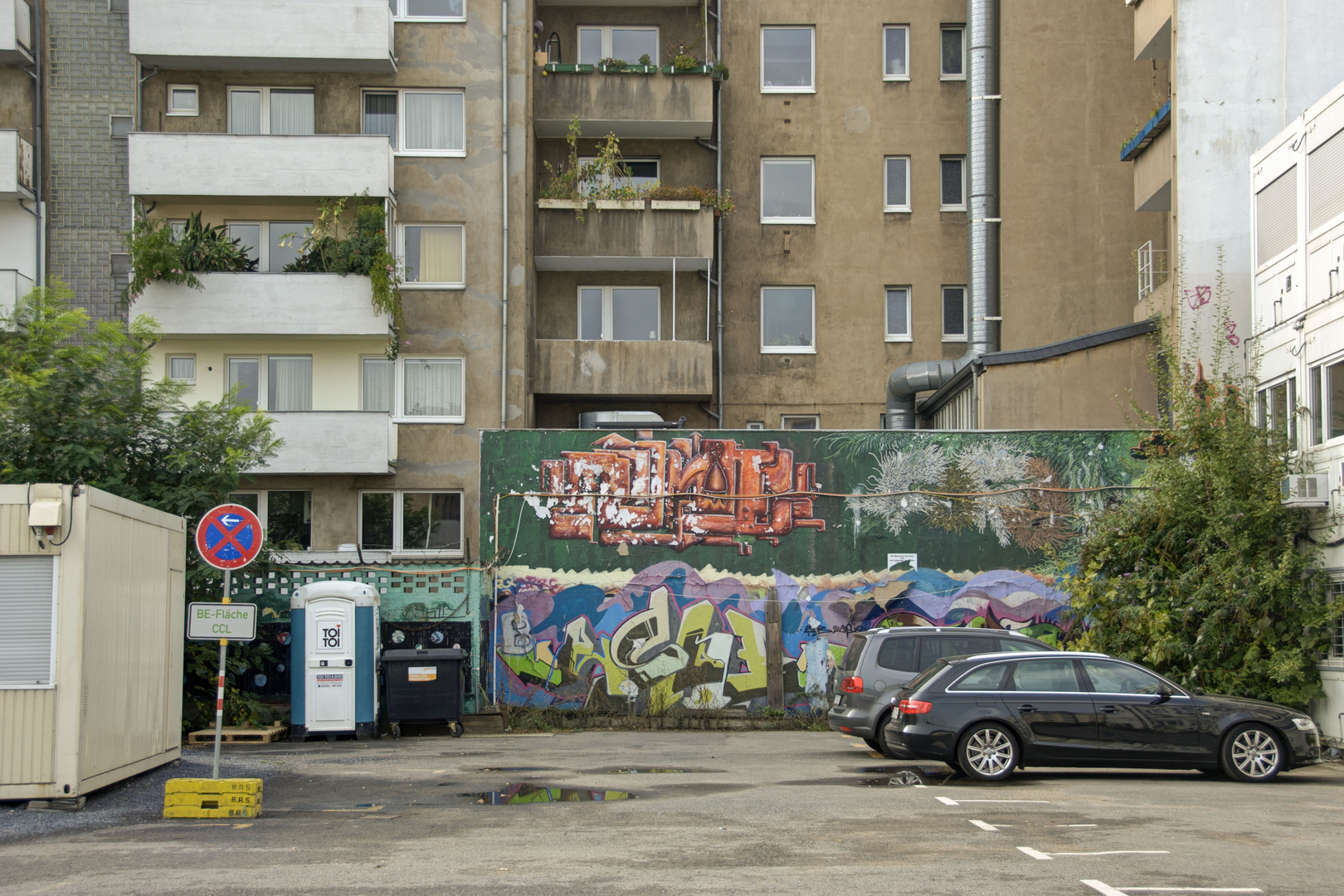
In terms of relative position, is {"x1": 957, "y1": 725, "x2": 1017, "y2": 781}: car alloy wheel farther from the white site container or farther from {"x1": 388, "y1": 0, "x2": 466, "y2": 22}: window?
{"x1": 388, "y1": 0, "x2": 466, "y2": 22}: window

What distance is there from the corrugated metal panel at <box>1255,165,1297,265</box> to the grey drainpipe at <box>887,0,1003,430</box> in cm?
965

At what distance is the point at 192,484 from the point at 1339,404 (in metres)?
15.6

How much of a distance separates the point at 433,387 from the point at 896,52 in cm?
1376

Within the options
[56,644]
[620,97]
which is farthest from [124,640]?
[620,97]

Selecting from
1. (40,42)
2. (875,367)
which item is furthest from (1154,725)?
(40,42)

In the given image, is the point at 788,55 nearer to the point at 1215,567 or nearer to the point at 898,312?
the point at 898,312

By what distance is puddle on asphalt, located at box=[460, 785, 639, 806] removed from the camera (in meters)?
12.8

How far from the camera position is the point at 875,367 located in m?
31.6

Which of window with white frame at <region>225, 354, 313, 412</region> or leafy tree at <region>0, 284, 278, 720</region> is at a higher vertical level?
window with white frame at <region>225, 354, 313, 412</region>

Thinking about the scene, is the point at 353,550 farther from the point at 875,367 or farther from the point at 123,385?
the point at 875,367

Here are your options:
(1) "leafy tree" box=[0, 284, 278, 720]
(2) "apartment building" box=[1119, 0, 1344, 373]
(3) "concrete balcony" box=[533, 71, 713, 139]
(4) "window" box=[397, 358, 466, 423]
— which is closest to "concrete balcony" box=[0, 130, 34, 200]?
(4) "window" box=[397, 358, 466, 423]

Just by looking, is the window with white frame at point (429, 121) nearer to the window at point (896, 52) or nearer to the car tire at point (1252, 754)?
the window at point (896, 52)

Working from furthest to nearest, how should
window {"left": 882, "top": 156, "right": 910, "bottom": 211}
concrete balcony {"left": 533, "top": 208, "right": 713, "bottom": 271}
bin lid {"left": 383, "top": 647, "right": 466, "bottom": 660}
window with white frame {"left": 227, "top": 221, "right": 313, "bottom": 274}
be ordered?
window {"left": 882, "top": 156, "right": 910, "bottom": 211}, concrete balcony {"left": 533, "top": 208, "right": 713, "bottom": 271}, window with white frame {"left": 227, "top": 221, "right": 313, "bottom": 274}, bin lid {"left": 383, "top": 647, "right": 466, "bottom": 660}

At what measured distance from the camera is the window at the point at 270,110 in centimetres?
2966
